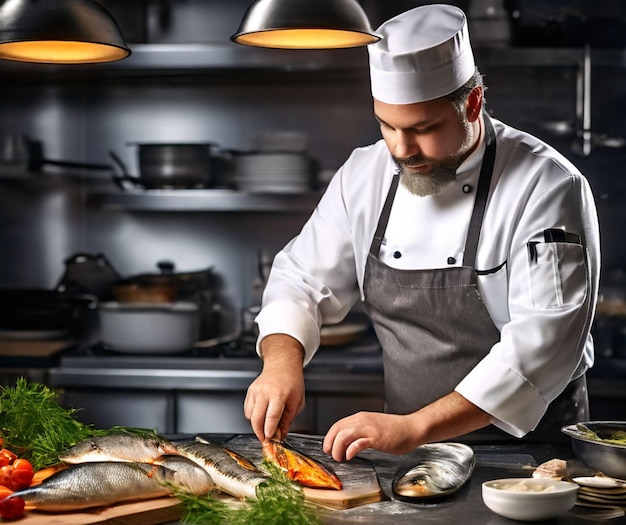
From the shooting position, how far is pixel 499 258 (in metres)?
2.38

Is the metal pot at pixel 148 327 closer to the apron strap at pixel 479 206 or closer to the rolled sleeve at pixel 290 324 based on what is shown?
the rolled sleeve at pixel 290 324

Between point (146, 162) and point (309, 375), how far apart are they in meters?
1.14

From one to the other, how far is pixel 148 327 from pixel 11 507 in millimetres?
2126

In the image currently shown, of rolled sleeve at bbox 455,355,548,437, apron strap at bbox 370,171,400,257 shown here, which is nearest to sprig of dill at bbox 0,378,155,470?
rolled sleeve at bbox 455,355,548,437

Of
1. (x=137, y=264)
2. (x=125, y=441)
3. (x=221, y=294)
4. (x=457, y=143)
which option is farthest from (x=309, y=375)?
(x=125, y=441)

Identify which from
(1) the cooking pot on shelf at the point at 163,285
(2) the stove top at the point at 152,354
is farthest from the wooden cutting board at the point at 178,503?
(1) the cooking pot on shelf at the point at 163,285

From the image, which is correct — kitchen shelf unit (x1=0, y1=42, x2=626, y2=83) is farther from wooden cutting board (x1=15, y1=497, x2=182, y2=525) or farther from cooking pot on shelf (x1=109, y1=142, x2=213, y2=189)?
wooden cutting board (x1=15, y1=497, x2=182, y2=525)

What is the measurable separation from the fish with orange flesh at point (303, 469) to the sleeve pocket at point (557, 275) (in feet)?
2.16

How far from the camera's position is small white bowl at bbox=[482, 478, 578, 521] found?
164cm

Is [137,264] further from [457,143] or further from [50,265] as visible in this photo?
[457,143]

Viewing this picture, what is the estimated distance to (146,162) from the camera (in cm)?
394

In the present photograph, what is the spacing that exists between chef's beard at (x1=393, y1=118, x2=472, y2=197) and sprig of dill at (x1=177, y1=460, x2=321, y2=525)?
937 millimetres

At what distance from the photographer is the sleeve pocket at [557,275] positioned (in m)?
2.17

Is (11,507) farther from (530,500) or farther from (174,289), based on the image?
(174,289)
